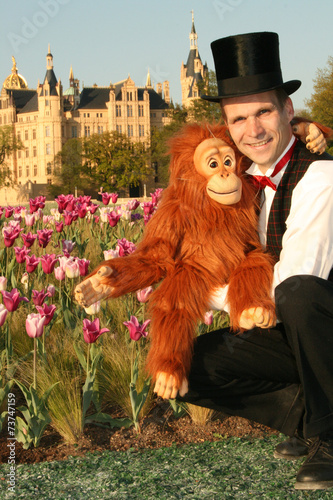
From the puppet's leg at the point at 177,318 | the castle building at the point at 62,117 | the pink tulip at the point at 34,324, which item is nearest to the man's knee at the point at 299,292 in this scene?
the puppet's leg at the point at 177,318

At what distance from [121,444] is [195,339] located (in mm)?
521

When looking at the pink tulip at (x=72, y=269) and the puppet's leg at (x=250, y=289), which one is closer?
the puppet's leg at (x=250, y=289)

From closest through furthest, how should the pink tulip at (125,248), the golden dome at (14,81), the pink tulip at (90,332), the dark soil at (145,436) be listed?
the dark soil at (145,436)
the pink tulip at (90,332)
the pink tulip at (125,248)
the golden dome at (14,81)

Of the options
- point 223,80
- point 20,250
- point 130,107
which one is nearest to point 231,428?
point 223,80

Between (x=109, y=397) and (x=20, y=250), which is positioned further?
(x=20, y=250)

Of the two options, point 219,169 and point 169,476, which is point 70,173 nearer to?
point 219,169

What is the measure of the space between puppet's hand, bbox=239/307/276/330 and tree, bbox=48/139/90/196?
190 ft

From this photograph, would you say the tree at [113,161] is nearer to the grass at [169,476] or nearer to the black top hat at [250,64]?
the black top hat at [250,64]

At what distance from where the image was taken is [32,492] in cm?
192

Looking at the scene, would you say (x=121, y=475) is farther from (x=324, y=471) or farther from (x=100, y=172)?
(x=100, y=172)

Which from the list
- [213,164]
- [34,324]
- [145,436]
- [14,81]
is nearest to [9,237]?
[34,324]

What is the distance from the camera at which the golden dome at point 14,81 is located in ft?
304

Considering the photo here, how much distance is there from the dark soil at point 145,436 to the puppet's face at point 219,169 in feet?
3.02

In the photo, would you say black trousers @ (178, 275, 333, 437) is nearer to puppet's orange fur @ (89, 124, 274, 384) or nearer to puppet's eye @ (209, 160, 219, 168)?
puppet's orange fur @ (89, 124, 274, 384)
